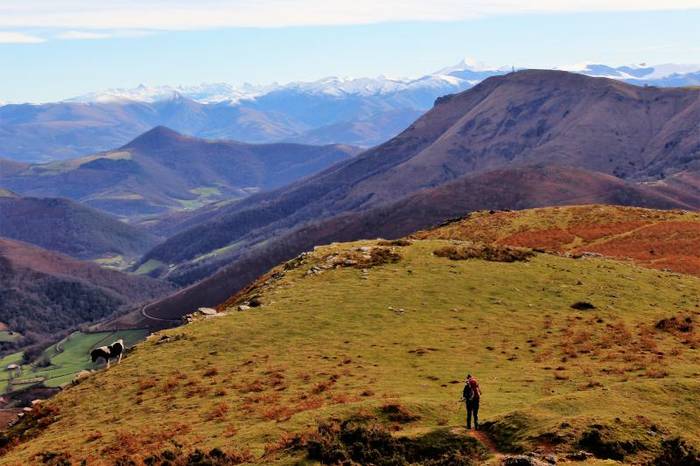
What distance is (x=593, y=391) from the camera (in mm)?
30469

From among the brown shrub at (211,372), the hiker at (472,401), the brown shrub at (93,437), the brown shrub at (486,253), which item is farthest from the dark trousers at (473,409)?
the brown shrub at (486,253)

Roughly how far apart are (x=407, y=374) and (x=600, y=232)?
6569 cm

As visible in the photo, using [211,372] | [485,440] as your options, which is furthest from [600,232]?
[485,440]

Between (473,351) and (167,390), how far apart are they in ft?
56.2

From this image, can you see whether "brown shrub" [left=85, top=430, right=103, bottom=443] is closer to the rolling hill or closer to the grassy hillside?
the grassy hillside

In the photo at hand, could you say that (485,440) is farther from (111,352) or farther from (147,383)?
(111,352)

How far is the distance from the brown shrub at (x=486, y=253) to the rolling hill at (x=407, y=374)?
0.32 m

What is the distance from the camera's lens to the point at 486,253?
63625mm

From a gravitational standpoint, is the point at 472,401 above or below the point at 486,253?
above

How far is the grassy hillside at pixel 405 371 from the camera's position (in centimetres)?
2702

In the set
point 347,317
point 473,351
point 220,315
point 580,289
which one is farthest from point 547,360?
point 220,315

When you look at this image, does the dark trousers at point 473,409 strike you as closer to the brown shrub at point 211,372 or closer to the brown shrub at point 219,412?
the brown shrub at point 219,412

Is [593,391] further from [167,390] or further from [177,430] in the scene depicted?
[167,390]

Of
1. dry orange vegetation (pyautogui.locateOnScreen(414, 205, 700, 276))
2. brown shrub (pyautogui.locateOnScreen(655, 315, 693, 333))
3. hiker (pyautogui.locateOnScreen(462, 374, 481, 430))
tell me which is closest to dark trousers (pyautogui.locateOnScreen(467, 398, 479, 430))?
hiker (pyautogui.locateOnScreen(462, 374, 481, 430))
